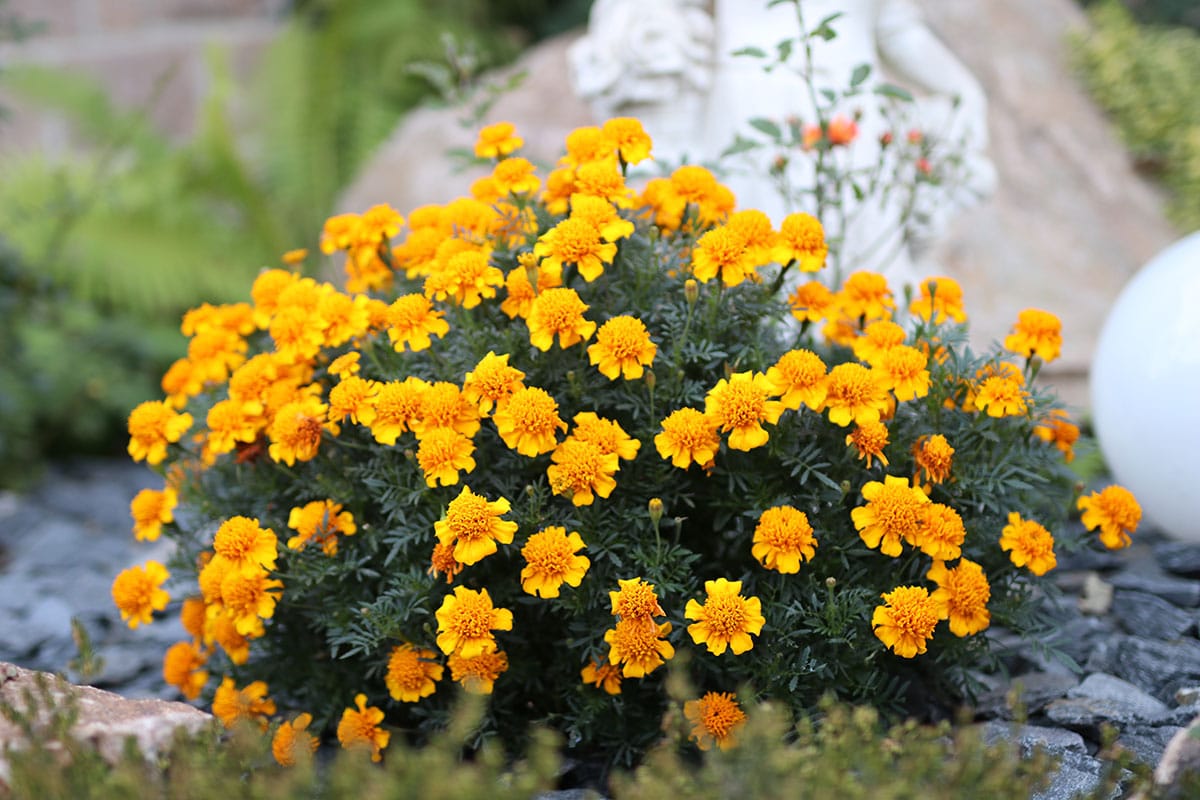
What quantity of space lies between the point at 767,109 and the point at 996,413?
44.5 inches

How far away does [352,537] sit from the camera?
1.94 metres

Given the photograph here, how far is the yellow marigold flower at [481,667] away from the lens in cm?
175

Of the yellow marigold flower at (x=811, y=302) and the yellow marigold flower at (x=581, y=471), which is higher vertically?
the yellow marigold flower at (x=811, y=302)

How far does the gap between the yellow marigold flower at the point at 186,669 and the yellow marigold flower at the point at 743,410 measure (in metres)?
1.10

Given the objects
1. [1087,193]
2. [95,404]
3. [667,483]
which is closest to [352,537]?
[667,483]

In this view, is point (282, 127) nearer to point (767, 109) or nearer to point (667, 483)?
→ point (767, 109)

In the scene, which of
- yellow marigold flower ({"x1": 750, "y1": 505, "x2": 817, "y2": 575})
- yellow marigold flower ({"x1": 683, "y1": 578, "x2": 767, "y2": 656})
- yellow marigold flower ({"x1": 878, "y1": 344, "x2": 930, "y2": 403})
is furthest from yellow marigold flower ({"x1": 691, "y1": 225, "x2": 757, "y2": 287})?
yellow marigold flower ({"x1": 683, "y1": 578, "x2": 767, "y2": 656})

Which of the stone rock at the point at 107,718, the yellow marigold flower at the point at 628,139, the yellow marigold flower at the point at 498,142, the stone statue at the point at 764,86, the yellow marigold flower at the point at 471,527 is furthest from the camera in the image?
the stone statue at the point at 764,86

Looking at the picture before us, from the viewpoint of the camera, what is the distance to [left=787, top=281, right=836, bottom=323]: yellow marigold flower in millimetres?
1942

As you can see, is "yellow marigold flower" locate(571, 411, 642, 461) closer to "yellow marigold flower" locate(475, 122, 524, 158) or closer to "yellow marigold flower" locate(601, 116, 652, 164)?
"yellow marigold flower" locate(601, 116, 652, 164)

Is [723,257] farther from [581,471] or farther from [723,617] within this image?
[723,617]

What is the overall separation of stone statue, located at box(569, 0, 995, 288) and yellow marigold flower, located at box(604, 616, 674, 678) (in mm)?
1230

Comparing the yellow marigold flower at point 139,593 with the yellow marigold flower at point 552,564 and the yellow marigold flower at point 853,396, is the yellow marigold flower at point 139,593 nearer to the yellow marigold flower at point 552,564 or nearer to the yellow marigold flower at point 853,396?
the yellow marigold flower at point 552,564

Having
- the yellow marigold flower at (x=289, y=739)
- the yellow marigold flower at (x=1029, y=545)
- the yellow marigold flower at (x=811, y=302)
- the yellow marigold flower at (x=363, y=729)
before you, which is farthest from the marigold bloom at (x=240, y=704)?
the yellow marigold flower at (x=1029, y=545)
